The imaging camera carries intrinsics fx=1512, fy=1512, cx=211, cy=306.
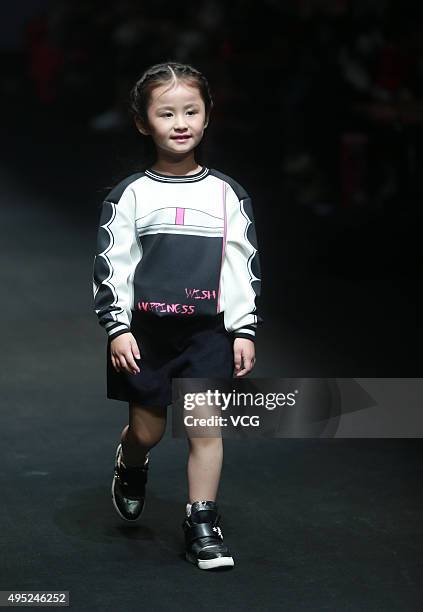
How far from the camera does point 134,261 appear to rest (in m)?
3.54

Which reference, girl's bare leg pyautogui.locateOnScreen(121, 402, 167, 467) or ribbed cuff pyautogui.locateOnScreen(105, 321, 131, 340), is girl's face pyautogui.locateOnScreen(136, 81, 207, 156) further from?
girl's bare leg pyautogui.locateOnScreen(121, 402, 167, 467)

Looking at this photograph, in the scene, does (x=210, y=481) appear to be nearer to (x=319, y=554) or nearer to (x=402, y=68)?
(x=319, y=554)

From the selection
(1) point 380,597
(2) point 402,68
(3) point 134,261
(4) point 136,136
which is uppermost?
(2) point 402,68

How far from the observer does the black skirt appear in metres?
3.53

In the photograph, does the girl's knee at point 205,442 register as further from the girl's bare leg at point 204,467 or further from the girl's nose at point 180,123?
the girl's nose at point 180,123

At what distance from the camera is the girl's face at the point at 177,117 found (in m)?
3.50

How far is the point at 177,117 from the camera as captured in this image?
3498mm

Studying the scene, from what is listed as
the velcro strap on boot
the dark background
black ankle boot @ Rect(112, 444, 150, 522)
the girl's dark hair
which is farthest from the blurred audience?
the velcro strap on boot

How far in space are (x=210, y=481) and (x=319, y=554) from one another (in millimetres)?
315

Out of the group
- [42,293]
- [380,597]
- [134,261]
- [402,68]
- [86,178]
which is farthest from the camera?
[86,178]

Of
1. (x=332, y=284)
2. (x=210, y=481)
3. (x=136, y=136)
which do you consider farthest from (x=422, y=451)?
(x=332, y=284)

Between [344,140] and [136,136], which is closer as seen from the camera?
[136,136]

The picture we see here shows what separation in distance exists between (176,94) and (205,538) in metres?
1.03

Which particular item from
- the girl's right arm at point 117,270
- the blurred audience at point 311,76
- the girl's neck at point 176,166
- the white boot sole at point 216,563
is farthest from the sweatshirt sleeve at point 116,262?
the blurred audience at point 311,76
